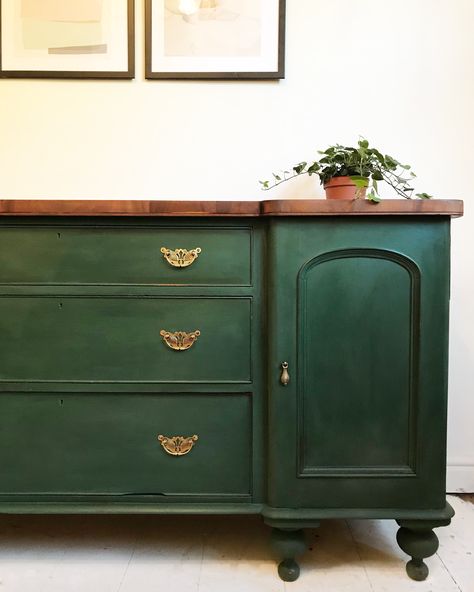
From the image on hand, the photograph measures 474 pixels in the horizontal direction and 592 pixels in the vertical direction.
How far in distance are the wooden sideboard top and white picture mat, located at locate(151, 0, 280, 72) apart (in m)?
0.70

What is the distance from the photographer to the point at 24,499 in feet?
4.17

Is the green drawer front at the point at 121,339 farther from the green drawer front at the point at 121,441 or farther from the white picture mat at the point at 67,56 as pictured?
the white picture mat at the point at 67,56

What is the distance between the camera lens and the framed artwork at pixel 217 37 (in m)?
1.65

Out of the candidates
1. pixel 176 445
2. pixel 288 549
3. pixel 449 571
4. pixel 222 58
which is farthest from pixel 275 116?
pixel 449 571

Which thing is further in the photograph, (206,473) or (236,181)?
(236,181)

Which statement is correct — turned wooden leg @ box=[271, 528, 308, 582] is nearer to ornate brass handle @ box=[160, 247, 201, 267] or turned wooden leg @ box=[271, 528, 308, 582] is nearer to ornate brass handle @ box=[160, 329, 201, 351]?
ornate brass handle @ box=[160, 329, 201, 351]

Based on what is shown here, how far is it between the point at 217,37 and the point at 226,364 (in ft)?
3.57

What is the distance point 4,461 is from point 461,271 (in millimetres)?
1511

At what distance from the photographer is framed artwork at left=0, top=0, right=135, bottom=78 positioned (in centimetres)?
167

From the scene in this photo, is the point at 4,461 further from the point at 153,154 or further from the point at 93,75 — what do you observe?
the point at 93,75

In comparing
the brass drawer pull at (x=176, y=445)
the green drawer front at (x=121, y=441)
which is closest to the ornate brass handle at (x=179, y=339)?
the green drawer front at (x=121, y=441)

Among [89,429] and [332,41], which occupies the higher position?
[332,41]

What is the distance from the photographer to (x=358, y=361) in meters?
1.23

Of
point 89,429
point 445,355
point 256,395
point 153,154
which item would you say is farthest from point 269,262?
point 153,154
